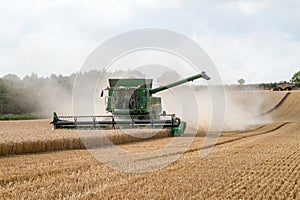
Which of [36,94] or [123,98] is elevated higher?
[36,94]

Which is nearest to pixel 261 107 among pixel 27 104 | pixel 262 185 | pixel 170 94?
pixel 170 94

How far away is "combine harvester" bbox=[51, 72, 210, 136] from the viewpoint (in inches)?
776

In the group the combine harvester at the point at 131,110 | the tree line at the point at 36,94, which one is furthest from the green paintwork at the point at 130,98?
the tree line at the point at 36,94

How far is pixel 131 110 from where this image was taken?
21203 mm

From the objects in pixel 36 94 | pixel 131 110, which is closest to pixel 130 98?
pixel 131 110

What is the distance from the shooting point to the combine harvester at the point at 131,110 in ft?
64.7

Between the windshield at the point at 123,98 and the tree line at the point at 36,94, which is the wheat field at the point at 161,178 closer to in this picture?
the windshield at the point at 123,98

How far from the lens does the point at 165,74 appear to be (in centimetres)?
2384

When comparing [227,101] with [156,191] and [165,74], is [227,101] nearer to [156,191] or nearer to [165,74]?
[165,74]

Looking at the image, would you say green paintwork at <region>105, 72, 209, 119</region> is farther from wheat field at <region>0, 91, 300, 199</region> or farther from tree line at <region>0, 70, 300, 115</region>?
tree line at <region>0, 70, 300, 115</region>

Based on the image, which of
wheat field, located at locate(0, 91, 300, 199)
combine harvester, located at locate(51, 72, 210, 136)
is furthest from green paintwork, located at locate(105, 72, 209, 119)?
wheat field, located at locate(0, 91, 300, 199)

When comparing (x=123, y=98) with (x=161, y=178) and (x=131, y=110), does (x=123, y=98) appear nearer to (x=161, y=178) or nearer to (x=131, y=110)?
(x=131, y=110)

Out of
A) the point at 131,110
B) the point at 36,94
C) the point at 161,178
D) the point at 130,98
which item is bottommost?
the point at 161,178

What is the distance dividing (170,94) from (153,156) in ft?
58.7
